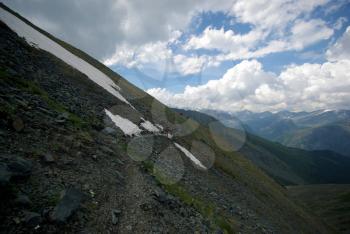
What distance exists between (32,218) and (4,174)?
7.43 ft

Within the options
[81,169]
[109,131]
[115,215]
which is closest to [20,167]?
[81,169]

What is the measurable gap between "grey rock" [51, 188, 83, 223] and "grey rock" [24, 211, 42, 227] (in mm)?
571

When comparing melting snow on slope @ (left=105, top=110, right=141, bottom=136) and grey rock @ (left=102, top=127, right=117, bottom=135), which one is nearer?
grey rock @ (left=102, top=127, right=117, bottom=135)

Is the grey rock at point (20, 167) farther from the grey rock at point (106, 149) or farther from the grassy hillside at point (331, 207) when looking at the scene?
the grassy hillside at point (331, 207)

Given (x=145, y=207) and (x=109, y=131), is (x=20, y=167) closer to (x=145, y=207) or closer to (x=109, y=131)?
(x=145, y=207)

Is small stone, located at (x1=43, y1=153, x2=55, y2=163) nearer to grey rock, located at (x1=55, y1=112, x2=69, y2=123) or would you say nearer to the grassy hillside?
grey rock, located at (x1=55, y1=112, x2=69, y2=123)

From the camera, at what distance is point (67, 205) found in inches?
431

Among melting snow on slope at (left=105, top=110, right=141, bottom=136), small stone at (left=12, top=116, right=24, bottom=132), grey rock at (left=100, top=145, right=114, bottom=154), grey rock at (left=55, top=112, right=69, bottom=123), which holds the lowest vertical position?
small stone at (left=12, top=116, right=24, bottom=132)

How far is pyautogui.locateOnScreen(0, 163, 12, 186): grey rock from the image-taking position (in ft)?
32.0

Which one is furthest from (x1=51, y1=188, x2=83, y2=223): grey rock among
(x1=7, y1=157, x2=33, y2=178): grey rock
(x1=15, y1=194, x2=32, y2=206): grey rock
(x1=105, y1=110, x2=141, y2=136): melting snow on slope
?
(x1=105, y1=110, x2=141, y2=136): melting snow on slope

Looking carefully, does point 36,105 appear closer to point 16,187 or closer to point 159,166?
point 16,187

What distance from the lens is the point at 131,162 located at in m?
19.5

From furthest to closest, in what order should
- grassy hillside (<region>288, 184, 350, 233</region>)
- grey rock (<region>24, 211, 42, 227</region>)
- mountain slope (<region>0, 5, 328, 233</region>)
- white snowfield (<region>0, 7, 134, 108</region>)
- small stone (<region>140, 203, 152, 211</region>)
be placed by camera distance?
grassy hillside (<region>288, 184, 350, 233</region>) < white snowfield (<region>0, 7, 134, 108</region>) < small stone (<region>140, 203, 152, 211</region>) < mountain slope (<region>0, 5, 328, 233</region>) < grey rock (<region>24, 211, 42, 227</region>)

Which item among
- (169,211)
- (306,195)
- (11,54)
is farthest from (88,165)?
(306,195)
